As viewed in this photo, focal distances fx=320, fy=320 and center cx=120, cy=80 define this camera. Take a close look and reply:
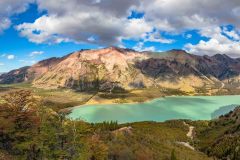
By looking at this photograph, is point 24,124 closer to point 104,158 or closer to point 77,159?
point 77,159

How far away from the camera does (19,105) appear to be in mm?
55250

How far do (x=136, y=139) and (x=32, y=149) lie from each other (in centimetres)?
8821

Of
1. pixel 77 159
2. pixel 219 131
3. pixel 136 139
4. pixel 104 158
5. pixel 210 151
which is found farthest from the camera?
pixel 219 131

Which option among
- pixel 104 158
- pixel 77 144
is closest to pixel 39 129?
pixel 77 144

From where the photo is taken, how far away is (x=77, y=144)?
55.4 meters

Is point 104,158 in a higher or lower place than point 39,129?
lower

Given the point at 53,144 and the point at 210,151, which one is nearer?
the point at 53,144

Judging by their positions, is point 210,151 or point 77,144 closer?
point 77,144

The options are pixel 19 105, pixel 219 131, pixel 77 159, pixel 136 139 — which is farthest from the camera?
pixel 219 131

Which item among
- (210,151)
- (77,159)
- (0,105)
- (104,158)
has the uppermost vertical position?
(0,105)

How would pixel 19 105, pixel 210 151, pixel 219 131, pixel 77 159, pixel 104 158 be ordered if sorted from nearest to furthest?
pixel 77 159 < pixel 19 105 < pixel 104 158 < pixel 210 151 < pixel 219 131

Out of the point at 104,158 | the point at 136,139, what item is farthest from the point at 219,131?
the point at 104,158

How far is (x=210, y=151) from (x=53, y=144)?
383 ft

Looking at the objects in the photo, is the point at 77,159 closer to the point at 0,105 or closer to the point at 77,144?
the point at 77,144
